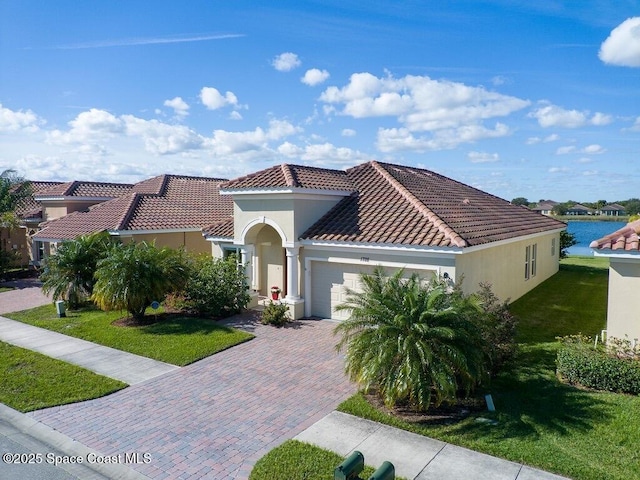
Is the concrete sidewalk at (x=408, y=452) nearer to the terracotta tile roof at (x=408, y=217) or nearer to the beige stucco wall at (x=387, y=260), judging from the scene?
the beige stucco wall at (x=387, y=260)

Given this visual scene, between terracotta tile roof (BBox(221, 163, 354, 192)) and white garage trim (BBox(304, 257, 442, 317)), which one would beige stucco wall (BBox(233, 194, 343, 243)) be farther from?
white garage trim (BBox(304, 257, 442, 317))

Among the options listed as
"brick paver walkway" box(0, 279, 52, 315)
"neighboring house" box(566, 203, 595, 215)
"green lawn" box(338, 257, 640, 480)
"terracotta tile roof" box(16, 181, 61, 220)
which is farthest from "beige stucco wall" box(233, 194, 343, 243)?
"neighboring house" box(566, 203, 595, 215)

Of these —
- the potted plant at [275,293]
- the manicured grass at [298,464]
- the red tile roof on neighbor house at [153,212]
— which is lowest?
the manicured grass at [298,464]

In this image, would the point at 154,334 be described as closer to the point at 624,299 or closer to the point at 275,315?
the point at 275,315

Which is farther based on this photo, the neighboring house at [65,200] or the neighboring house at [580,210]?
the neighboring house at [580,210]

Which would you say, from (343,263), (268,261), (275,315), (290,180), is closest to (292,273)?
(275,315)

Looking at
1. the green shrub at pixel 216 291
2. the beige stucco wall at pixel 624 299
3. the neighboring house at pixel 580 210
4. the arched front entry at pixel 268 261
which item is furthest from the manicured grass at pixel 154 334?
the neighboring house at pixel 580 210
